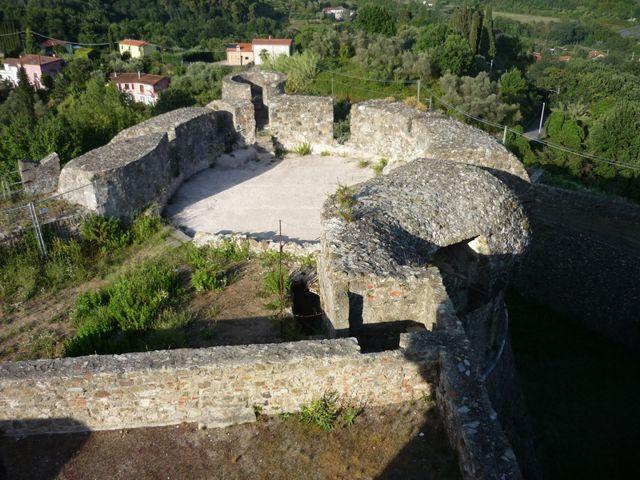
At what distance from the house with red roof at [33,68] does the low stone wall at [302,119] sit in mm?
40517

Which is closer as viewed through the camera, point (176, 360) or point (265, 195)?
point (176, 360)

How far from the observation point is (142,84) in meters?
43.0

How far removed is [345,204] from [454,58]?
2663 cm

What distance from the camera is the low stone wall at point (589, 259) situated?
1436 centimetres

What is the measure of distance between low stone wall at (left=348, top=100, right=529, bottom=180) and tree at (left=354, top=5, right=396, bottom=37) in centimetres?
3338

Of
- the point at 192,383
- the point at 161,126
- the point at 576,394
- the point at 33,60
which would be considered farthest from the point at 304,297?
the point at 33,60

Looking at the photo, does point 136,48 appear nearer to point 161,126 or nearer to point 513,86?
point 513,86

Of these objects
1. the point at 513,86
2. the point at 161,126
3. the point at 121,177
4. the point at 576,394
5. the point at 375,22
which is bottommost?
the point at 576,394

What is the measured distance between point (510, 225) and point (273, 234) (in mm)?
3990

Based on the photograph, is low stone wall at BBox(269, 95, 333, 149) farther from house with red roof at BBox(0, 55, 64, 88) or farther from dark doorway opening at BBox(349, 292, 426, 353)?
house with red roof at BBox(0, 55, 64, 88)

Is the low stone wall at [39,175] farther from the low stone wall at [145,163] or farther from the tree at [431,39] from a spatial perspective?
the tree at [431,39]

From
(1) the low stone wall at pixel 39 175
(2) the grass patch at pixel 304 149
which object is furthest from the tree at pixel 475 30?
(1) the low stone wall at pixel 39 175

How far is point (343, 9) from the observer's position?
10312 cm

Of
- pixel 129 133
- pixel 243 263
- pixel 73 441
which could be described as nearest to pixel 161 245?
pixel 243 263
